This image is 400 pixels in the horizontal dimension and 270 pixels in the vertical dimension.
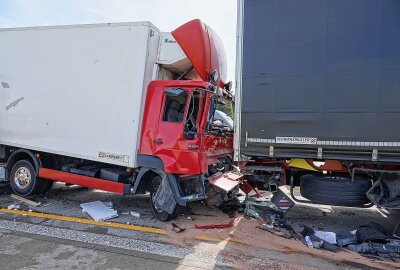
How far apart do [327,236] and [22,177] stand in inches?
255

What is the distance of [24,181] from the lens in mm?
7832

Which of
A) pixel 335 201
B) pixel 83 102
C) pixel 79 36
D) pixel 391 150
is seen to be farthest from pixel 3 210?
pixel 391 150

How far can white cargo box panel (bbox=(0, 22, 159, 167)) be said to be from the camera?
6.46 metres

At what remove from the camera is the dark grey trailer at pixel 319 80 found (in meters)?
5.14

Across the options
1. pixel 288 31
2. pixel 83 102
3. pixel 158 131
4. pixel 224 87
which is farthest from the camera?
→ pixel 224 87

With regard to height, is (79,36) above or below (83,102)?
above

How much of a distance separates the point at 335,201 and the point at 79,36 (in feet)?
18.7

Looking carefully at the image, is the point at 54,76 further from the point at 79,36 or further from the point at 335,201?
the point at 335,201

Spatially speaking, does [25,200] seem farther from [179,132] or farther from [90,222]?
[179,132]

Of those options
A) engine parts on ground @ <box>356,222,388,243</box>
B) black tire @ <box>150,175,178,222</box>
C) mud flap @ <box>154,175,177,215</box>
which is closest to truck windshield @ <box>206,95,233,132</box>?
mud flap @ <box>154,175,177,215</box>

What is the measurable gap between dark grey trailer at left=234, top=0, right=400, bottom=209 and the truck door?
2.50ft

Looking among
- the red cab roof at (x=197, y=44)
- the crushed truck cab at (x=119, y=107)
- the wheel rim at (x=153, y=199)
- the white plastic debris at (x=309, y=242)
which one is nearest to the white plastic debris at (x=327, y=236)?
the white plastic debris at (x=309, y=242)

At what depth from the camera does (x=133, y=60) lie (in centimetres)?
645

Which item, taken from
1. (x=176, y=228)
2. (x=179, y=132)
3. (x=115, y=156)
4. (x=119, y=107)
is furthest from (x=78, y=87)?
(x=176, y=228)
